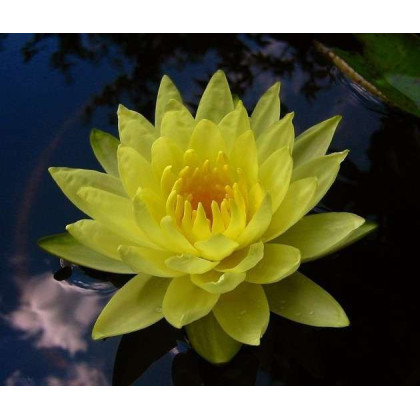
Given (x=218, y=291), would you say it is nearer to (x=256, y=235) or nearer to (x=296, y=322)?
(x=256, y=235)

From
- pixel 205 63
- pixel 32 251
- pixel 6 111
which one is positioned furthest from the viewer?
pixel 205 63

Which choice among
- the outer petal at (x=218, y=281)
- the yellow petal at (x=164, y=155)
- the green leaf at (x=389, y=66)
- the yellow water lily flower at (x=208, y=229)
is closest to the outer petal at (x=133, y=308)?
the yellow water lily flower at (x=208, y=229)

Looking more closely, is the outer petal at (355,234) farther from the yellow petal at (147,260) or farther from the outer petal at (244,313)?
the yellow petal at (147,260)

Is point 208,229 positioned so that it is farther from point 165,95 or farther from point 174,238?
point 165,95

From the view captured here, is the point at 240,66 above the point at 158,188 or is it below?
above
